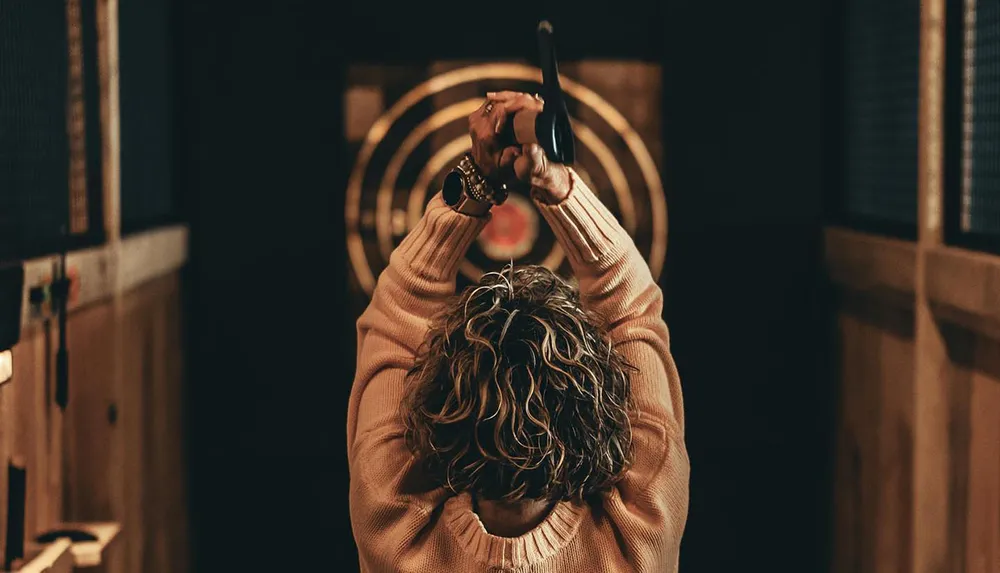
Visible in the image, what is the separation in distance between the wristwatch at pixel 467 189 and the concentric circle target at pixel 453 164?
2129mm

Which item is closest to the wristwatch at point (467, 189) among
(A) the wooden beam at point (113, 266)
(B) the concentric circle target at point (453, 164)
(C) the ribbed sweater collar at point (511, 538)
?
(C) the ribbed sweater collar at point (511, 538)

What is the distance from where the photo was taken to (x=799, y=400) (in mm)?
3488

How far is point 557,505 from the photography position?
134cm

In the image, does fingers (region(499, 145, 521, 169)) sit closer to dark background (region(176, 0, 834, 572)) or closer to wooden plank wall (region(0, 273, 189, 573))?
wooden plank wall (region(0, 273, 189, 573))

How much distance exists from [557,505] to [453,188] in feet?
1.23

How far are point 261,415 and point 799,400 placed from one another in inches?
62.4

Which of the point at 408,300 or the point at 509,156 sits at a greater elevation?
the point at 509,156

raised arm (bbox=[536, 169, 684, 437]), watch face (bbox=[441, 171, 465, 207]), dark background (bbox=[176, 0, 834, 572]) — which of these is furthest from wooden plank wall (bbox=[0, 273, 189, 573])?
raised arm (bbox=[536, 169, 684, 437])

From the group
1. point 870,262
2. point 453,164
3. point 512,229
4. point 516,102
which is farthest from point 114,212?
point 870,262

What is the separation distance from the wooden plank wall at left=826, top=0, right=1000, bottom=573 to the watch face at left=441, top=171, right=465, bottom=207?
125cm

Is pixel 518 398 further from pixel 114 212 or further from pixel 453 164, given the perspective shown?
pixel 453 164

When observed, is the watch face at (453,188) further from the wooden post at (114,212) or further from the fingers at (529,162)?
the wooden post at (114,212)

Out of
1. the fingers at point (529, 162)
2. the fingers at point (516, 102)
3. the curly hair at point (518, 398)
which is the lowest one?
the curly hair at point (518, 398)

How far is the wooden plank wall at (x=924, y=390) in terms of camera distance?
7.60ft
